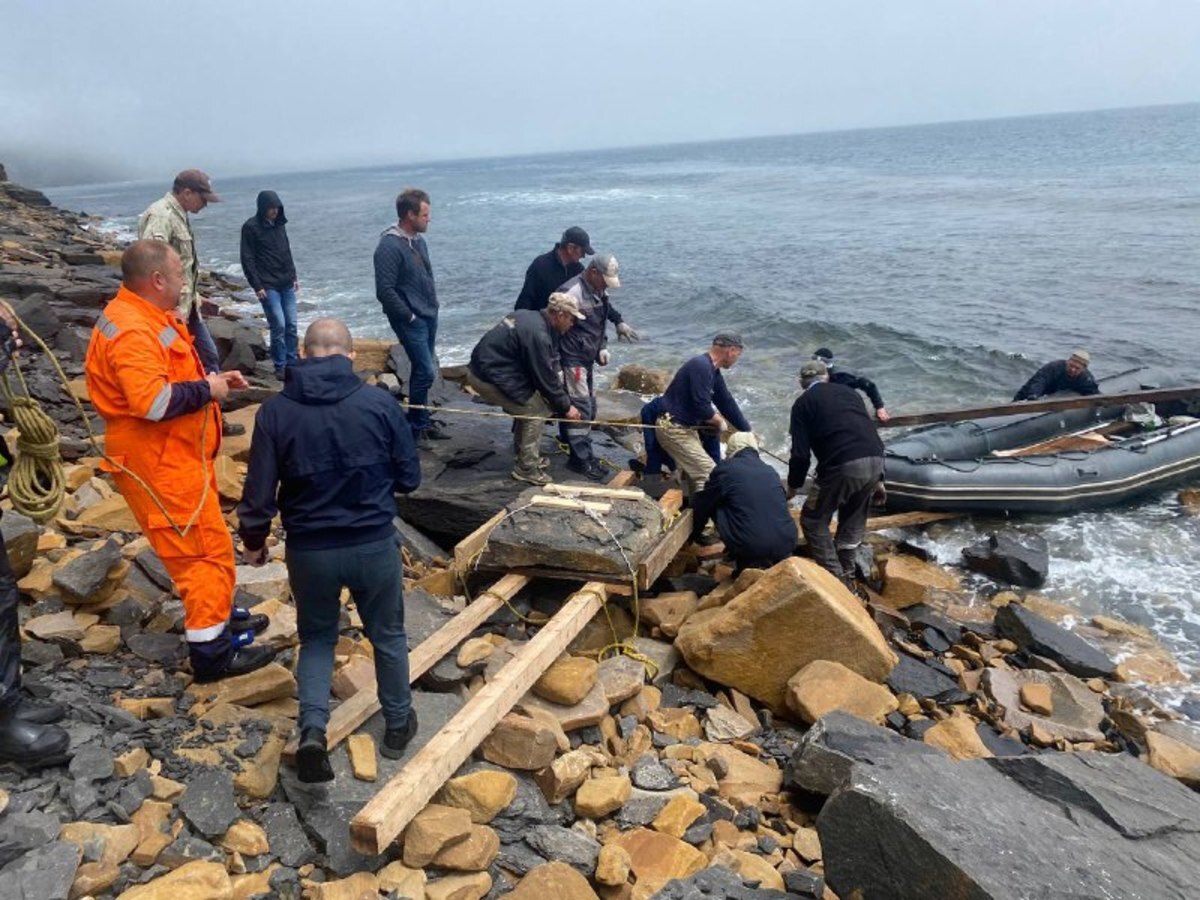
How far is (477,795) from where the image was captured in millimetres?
3650

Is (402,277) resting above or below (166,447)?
above

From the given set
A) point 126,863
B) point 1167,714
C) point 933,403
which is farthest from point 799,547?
point 933,403

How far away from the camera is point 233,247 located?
36.4 metres

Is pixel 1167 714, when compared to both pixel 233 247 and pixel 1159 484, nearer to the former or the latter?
pixel 1159 484

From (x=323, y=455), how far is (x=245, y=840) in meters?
1.57

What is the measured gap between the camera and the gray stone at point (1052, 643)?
6371 mm

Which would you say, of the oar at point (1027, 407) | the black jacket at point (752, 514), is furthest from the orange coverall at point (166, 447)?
the oar at point (1027, 407)

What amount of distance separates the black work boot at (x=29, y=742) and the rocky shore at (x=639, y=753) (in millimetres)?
63

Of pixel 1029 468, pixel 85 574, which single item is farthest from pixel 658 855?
pixel 1029 468

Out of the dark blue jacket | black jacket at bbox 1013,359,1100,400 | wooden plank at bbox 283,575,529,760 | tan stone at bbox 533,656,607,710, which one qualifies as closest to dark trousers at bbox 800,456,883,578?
wooden plank at bbox 283,575,529,760

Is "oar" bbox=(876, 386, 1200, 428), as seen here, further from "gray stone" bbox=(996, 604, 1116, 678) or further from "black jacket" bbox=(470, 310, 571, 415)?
"black jacket" bbox=(470, 310, 571, 415)

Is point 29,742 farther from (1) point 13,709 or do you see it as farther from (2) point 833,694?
(2) point 833,694

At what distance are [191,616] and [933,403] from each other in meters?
12.9

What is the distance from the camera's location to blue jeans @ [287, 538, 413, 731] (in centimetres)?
359
